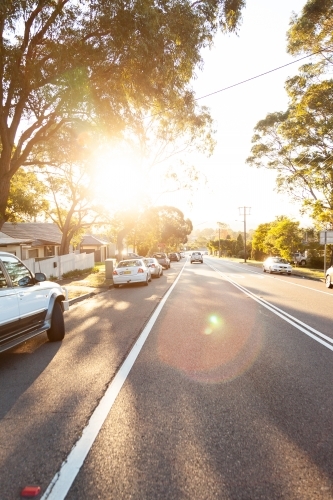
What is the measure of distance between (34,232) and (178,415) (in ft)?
133

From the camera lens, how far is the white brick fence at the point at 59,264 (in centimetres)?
2323

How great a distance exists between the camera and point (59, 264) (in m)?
23.3

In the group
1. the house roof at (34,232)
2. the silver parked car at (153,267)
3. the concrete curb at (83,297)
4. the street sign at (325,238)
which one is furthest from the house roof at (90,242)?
the concrete curb at (83,297)

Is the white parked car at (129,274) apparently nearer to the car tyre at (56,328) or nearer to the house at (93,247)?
the car tyre at (56,328)

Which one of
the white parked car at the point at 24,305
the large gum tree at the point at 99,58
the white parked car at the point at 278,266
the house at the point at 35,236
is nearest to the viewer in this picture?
the white parked car at the point at 24,305

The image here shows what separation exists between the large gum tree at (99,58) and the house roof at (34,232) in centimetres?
2569

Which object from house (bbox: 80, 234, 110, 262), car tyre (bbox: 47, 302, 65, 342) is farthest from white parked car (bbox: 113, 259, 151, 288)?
→ house (bbox: 80, 234, 110, 262)

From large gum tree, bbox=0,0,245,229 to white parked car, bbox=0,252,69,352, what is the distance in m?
5.83

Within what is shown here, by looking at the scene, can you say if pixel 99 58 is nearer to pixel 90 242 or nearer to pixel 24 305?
pixel 24 305

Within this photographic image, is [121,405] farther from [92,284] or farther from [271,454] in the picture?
[92,284]

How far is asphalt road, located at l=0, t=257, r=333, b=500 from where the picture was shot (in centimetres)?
287

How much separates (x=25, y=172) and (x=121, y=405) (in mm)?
27581

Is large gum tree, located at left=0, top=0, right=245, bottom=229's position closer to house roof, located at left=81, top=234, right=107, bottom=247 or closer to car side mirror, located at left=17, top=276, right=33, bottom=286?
car side mirror, located at left=17, top=276, right=33, bottom=286

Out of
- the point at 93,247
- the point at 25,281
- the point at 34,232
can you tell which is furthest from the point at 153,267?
the point at 93,247
